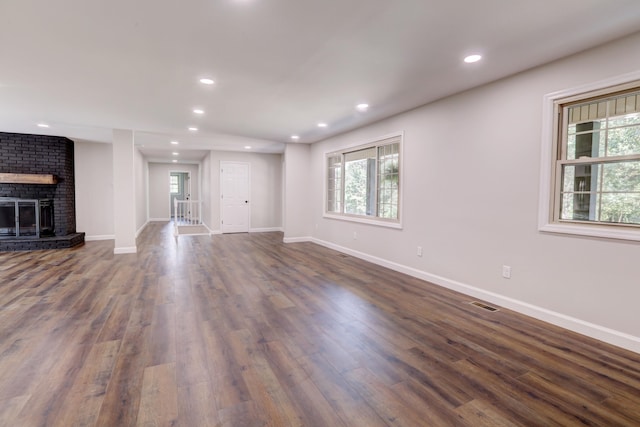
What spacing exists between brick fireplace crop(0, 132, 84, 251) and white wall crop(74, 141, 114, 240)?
39 cm

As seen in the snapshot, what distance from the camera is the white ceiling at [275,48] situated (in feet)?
6.93

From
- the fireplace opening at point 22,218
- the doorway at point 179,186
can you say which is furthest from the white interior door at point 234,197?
the doorway at point 179,186

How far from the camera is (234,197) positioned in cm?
912

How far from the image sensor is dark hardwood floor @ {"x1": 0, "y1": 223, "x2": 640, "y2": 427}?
1.73 m

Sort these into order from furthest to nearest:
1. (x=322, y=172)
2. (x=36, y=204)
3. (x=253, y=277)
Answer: (x=322, y=172) → (x=36, y=204) → (x=253, y=277)

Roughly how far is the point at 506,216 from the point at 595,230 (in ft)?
2.48

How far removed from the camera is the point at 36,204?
21.9 ft

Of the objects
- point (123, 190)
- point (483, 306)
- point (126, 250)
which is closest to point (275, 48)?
point (483, 306)

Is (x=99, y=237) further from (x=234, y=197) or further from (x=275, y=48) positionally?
(x=275, y=48)

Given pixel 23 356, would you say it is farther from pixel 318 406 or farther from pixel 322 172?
Result: pixel 322 172

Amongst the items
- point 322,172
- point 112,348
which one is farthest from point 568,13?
point 322,172

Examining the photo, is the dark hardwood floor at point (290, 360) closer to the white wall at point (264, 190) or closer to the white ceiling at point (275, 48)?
the white ceiling at point (275, 48)

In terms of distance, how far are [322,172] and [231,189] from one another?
320 centimetres

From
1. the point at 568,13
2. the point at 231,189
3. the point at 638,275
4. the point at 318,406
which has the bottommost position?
the point at 318,406
